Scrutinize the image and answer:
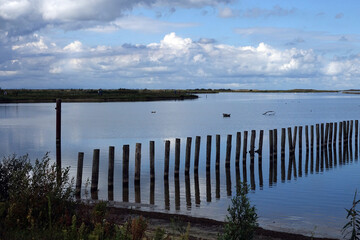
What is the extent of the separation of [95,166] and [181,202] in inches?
150

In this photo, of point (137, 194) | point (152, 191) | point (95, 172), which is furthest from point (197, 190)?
point (95, 172)

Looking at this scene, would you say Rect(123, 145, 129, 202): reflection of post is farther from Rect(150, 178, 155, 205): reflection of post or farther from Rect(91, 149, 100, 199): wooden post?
Rect(91, 149, 100, 199): wooden post

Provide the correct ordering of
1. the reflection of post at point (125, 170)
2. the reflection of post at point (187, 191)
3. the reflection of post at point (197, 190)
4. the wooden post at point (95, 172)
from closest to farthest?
the reflection of post at point (187, 191) < the reflection of post at point (197, 190) < the wooden post at point (95, 172) < the reflection of post at point (125, 170)

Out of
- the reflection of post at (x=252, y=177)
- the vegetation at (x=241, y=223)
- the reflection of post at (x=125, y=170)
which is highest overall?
the vegetation at (x=241, y=223)

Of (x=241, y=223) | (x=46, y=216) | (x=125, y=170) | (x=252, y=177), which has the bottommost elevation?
(x=252, y=177)

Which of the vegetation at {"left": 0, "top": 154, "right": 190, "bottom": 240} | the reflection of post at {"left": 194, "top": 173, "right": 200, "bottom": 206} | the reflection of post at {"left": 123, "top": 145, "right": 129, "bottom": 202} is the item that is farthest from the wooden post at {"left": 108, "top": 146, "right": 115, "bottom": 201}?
the vegetation at {"left": 0, "top": 154, "right": 190, "bottom": 240}

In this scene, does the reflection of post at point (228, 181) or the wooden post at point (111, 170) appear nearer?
the wooden post at point (111, 170)

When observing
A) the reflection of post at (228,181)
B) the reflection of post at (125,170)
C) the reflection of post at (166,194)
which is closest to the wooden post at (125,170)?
the reflection of post at (125,170)

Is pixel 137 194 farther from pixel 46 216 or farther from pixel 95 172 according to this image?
pixel 46 216

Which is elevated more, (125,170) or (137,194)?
(125,170)

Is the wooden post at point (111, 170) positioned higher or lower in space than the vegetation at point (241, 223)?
lower

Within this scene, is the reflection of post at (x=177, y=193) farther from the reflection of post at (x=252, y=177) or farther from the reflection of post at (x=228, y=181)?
the reflection of post at (x=252, y=177)

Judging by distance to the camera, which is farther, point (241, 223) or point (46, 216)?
point (46, 216)

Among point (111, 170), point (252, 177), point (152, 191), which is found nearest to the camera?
point (111, 170)
